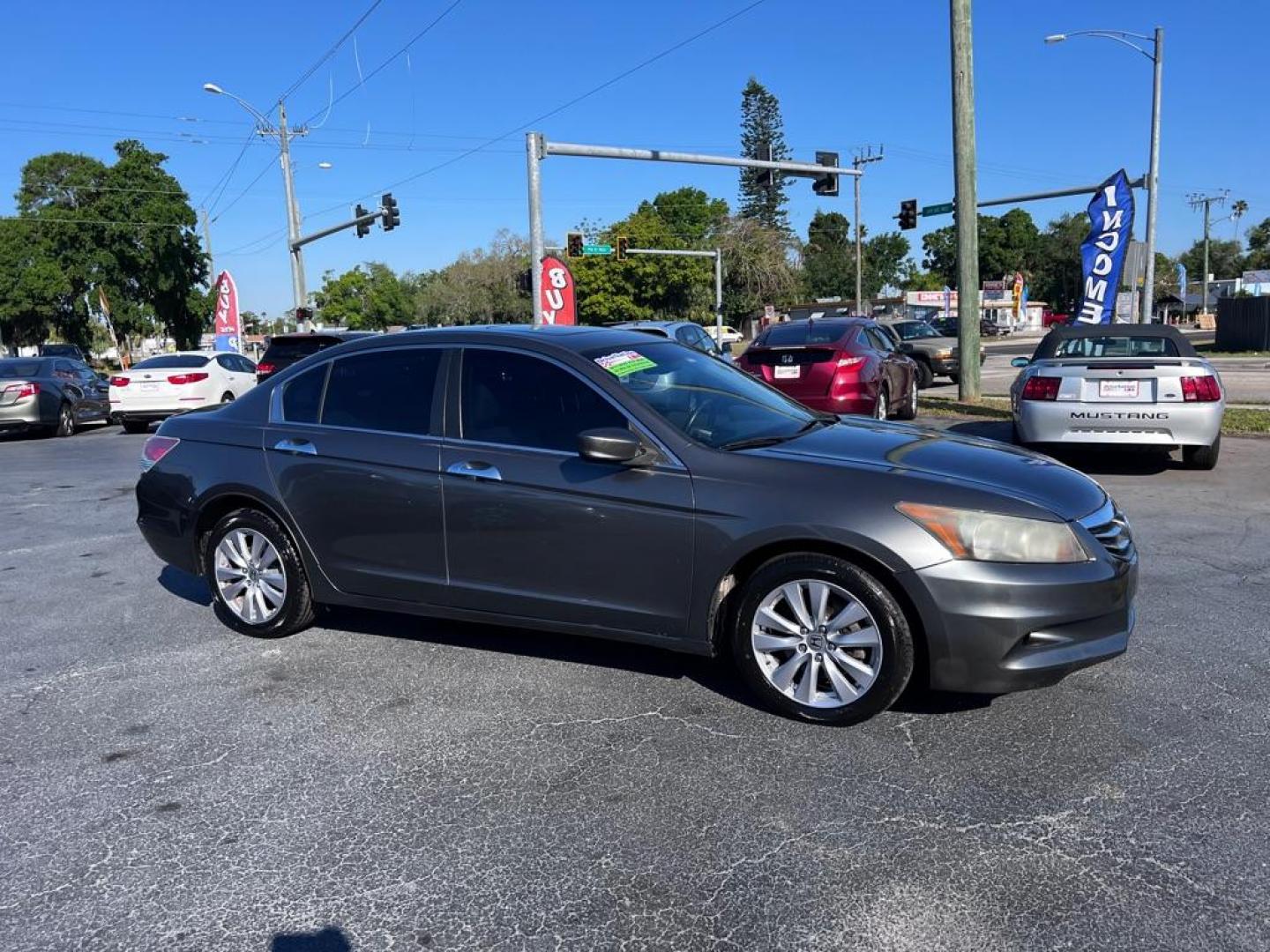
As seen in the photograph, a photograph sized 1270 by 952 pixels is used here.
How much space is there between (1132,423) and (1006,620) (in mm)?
6507

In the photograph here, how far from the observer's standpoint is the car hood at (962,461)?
153 inches

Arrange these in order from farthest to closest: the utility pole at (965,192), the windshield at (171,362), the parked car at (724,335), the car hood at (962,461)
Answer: the parked car at (724,335), the windshield at (171,362), the utility pole at (965,192), the car hood at (962,461)

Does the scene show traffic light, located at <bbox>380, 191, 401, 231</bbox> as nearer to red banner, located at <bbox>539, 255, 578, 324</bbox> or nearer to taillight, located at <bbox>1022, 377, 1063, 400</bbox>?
red banner, located at <bbox>539, 255, 578, 324</bbox>

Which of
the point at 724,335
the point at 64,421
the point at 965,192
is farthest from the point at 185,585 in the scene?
the point at 724,335

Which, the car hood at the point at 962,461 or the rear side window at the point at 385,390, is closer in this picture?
the car hood at the point at 962,461

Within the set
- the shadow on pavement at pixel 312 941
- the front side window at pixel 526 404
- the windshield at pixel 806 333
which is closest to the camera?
the shadow on pavement at pixel 312 941

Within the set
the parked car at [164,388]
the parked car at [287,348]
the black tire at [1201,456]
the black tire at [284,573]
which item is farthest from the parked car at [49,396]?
the black tire at [1201,456]

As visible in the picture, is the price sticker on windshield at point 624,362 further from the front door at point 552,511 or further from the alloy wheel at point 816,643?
the alloy wheel at point 816,643

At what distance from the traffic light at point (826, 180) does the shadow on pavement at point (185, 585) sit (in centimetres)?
2182

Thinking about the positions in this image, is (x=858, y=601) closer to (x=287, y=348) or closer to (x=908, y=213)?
(x=287, y=348)

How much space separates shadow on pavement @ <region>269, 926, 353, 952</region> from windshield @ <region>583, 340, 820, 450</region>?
2346 mm

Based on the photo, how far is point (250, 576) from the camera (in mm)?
5262

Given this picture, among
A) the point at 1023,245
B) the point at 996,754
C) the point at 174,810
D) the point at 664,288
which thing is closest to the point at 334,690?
the point at 174,810

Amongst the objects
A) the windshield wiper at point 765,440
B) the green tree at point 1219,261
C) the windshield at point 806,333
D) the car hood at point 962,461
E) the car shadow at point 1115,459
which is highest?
the green tree at point 1219,261
